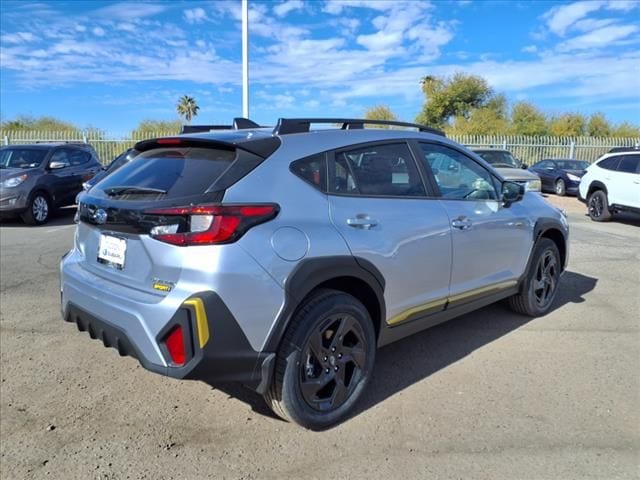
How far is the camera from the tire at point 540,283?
4.83 meters

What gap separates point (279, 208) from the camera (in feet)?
8.98

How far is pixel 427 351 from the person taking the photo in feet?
13.8

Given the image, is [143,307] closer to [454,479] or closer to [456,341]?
[454,479]

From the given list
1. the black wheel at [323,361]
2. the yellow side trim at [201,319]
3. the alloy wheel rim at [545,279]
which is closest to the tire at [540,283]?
the alloy wheel rim at [545,279]

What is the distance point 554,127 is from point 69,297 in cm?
4685

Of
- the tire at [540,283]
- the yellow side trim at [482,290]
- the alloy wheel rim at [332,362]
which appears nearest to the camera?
the alloy wheel rim at [332,362]

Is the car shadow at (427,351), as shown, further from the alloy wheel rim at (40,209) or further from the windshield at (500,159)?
the windshield at (500,159)

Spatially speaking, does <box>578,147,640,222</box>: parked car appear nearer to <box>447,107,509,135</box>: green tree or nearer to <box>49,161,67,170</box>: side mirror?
<box>49,161,67,170</box>: side mirror

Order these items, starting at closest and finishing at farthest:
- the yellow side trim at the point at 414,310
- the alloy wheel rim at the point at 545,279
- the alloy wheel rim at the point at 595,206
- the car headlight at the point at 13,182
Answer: the yellow side trim at the point at 414,310 < the alloy wheel rim at the point at 545,279 < the car headlight at the point at 13,182 < the alloy wheel rim at the point at 595,206

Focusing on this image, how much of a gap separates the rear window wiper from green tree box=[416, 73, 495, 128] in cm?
4401

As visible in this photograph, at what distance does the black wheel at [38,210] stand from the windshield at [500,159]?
1195cm

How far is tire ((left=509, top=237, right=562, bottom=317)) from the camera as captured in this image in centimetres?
483

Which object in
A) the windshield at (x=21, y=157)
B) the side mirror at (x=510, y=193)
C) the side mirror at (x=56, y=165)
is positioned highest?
the windshield at (x=21, y=157)

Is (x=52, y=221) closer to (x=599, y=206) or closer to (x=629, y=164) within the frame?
(x=599, y=206)
